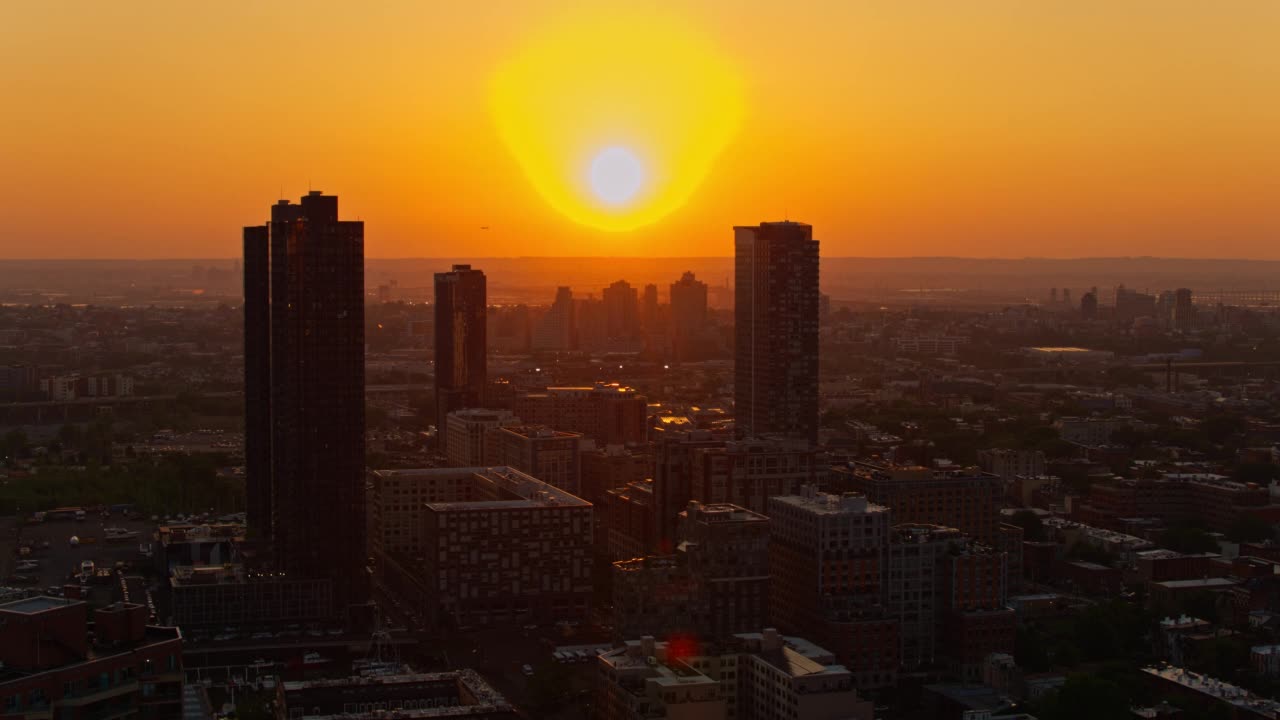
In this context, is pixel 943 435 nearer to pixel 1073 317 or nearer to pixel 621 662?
pixel 621 662

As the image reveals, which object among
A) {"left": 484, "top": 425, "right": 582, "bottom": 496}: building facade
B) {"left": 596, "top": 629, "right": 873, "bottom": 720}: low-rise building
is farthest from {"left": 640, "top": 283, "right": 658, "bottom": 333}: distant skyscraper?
{"left": 596, "top": 629, "right": 873, "bottom": 720}: low-rise building

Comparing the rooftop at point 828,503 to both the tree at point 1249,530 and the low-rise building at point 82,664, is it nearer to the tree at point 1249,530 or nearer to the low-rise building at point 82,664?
the low-rise building at point 82,664

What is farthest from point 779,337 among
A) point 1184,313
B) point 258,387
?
point 1184,313

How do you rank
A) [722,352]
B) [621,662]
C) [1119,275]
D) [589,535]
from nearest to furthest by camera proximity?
[621,662] < [589,535] < [722,352] < [1119,275]

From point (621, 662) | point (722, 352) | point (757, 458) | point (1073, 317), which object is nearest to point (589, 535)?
point (757, 458)

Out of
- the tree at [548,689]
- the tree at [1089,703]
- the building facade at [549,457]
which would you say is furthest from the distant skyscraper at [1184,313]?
the tree at [548,689]

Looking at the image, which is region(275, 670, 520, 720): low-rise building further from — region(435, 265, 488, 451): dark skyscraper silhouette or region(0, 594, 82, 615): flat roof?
region(435, 265, 488, 451): dark skyscraper silhouette
